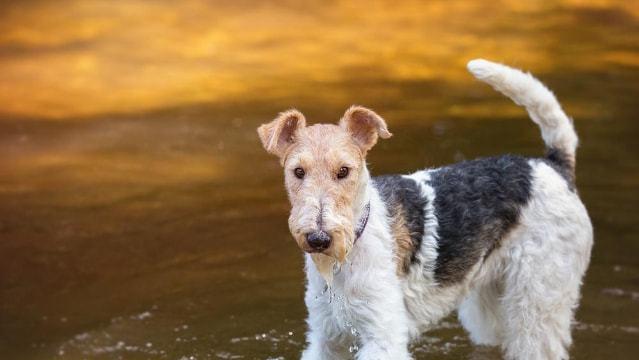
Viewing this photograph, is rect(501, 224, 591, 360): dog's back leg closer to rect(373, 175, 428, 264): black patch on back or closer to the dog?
the dog

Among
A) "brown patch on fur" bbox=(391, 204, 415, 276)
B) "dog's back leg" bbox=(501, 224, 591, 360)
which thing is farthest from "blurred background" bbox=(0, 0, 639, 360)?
"brown patch on fur" bbox=(391, 204, 415, 276)

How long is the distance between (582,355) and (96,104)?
6.62 metres

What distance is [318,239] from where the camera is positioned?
12.9 ft

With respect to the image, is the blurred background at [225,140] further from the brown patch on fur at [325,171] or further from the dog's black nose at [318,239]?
the dog's black nose at [318,239]

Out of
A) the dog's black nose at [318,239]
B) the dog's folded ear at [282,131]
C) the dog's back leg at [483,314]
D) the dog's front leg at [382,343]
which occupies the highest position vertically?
the dog's folded ear at [282,131]

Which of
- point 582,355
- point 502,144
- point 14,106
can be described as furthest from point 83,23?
point 582,355

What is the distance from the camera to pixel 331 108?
10344mm

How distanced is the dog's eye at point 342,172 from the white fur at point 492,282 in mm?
198

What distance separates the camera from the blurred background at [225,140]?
6484 millimetres

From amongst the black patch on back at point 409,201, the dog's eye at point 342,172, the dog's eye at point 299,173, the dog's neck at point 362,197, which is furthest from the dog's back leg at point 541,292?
the dog's eye at point 299,173

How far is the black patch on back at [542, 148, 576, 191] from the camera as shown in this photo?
5.26 m

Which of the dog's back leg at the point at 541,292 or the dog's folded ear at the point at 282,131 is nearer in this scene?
the dog's folded ear at the point at 282,131

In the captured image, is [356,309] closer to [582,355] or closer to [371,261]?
[371,261]

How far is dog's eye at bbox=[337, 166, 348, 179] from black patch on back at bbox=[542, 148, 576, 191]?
144cm
